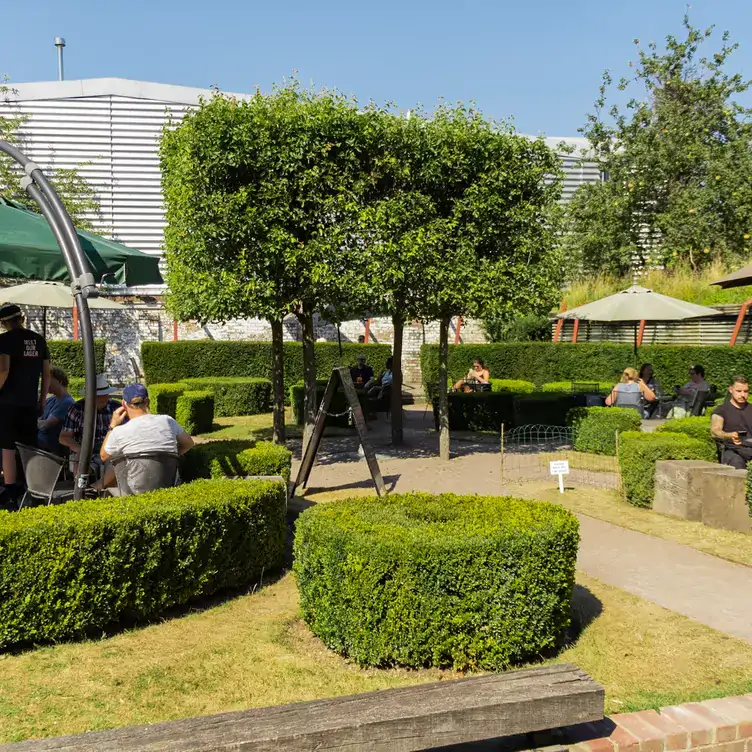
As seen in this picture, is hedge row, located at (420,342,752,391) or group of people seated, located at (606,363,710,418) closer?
group of people seated, located at (606,363,710,418)

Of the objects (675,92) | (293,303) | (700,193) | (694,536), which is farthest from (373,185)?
(675,92)

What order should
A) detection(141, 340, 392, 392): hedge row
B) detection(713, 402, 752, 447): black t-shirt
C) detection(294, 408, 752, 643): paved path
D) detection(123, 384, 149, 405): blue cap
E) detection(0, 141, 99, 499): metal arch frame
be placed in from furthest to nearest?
detection(141, 340, 392, 392): hedge row
detection(713, 402, 752, 447): black t-shirt
detection(123, 384, 149, 405): blue cap
detection(294, 408, 752, 643): paved path
detection(0, 141, 99, 499): metal arch frame

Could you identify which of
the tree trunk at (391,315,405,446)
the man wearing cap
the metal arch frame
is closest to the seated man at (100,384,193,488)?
the metal arch frame

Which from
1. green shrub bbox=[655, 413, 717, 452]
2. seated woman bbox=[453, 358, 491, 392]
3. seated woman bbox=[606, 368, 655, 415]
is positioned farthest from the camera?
seated woman bbox=[453, 358, 491, 392]

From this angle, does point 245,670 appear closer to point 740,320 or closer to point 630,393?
point 630,393

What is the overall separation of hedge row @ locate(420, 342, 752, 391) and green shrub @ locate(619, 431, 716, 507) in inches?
392

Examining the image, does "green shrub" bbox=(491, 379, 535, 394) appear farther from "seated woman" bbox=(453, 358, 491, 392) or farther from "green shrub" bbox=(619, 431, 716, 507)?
"green shrub" bbox=(619, 431, 716, 507)

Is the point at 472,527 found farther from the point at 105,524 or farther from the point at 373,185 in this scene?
the point at 373,185

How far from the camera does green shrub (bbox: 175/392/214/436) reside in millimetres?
14312

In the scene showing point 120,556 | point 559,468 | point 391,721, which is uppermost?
point 120,556

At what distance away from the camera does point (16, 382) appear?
6.41 metres

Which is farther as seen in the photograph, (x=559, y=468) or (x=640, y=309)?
(x=640, y=309)

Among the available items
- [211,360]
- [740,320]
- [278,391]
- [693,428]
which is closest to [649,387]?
[693,428]

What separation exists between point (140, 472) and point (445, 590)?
8.67 feet
